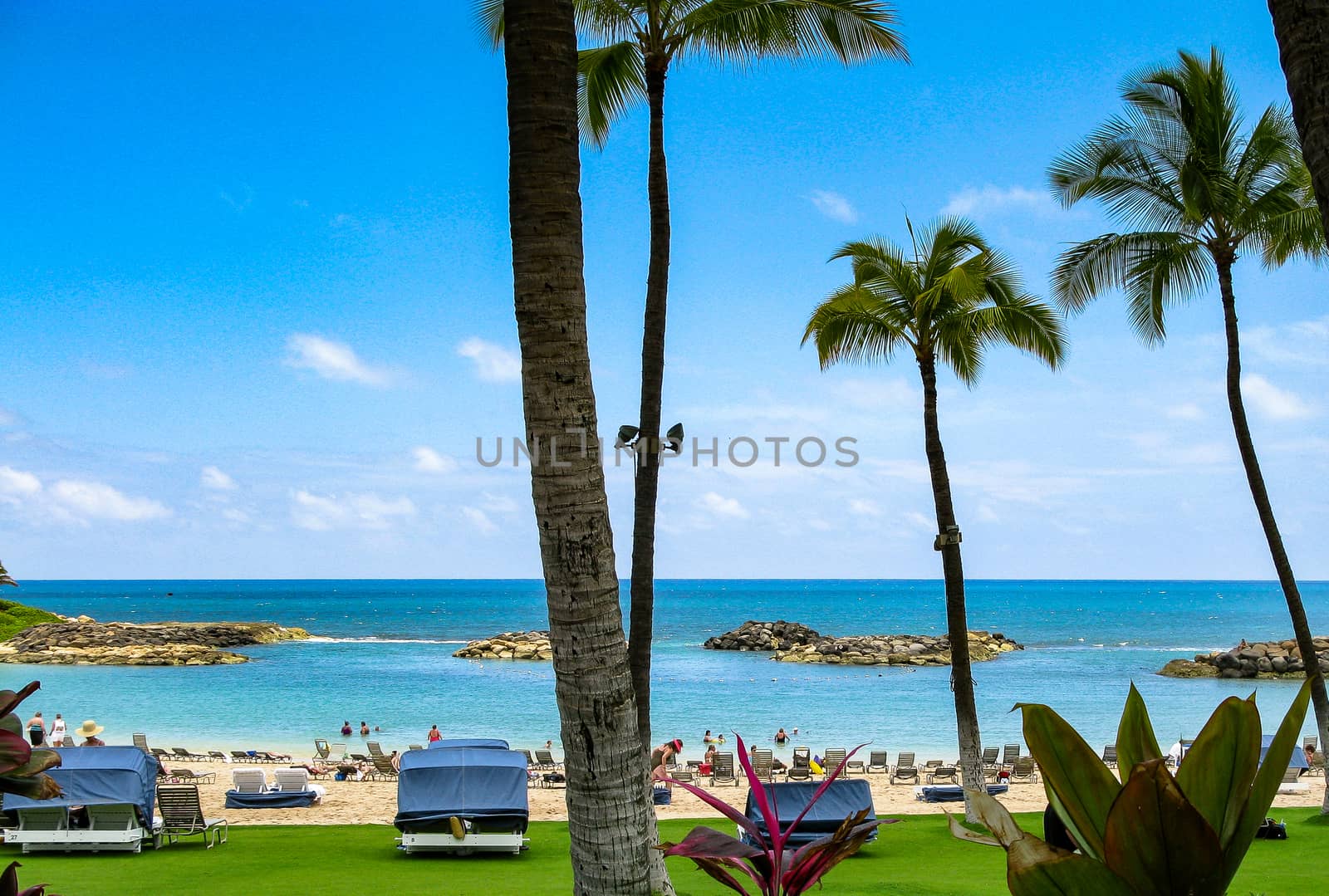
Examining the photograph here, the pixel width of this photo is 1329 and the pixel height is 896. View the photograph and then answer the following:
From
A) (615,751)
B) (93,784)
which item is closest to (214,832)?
(93,784)

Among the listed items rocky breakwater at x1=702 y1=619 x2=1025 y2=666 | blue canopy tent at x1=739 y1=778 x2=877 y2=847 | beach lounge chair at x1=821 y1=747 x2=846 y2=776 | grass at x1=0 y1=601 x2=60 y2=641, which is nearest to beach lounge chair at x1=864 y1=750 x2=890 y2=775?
beach lounge chair at x1=821 y1=747 x2=846 y2=776

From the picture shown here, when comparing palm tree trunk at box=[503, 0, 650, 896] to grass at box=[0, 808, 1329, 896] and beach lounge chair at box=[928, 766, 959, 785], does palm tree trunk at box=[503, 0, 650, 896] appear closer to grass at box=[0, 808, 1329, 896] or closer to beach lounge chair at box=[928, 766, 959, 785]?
grass at box=[0, 808, 1329, 896]

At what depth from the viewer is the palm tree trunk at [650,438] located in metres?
9.76

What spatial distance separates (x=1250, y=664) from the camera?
58.7 m

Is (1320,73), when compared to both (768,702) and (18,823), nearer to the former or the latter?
(18,823)

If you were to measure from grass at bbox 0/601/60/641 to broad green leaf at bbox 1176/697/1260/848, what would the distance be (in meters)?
88.8

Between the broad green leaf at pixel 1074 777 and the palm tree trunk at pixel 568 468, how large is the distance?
8.98ft

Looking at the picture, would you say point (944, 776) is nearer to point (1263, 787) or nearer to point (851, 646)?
point (1263, 787)

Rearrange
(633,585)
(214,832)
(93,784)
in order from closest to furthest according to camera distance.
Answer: (633,585), (93,784), (214,832)

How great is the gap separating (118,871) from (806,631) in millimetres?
72613

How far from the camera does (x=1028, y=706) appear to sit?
162cm

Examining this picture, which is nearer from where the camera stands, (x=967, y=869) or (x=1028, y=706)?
(x=1028, y=706)

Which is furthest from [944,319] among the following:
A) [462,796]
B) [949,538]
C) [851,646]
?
[851,646]

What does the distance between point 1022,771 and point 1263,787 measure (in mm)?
25956
